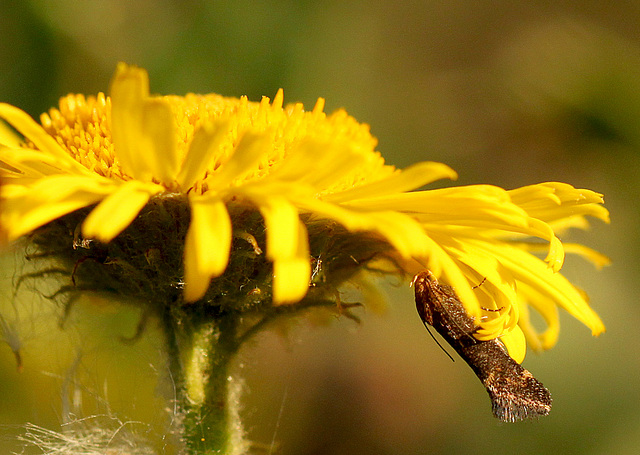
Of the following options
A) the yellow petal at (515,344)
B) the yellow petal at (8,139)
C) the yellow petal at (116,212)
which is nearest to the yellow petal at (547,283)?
the yellow petal at (515,344)

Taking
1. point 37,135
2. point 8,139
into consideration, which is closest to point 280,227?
point 37,135

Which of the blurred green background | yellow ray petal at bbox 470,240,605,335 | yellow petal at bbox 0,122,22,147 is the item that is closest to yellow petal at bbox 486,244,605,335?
yellow ray petal at bbox 470,240,605,335

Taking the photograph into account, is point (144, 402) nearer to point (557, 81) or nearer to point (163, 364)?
point (163, 364)

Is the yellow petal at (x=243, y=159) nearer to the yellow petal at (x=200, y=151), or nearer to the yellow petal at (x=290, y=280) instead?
the yellow petal at (x=200, y=151)

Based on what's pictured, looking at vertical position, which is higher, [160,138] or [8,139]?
[8,139]

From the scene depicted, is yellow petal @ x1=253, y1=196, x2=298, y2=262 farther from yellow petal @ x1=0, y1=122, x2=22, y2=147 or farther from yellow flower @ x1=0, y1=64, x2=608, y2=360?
yellow petal @ x1=0, y1=122, x2=22, y2=147

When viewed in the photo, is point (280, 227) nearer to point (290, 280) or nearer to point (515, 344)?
point (290, 280)

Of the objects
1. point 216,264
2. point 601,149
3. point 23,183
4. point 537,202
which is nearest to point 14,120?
point 23,183
